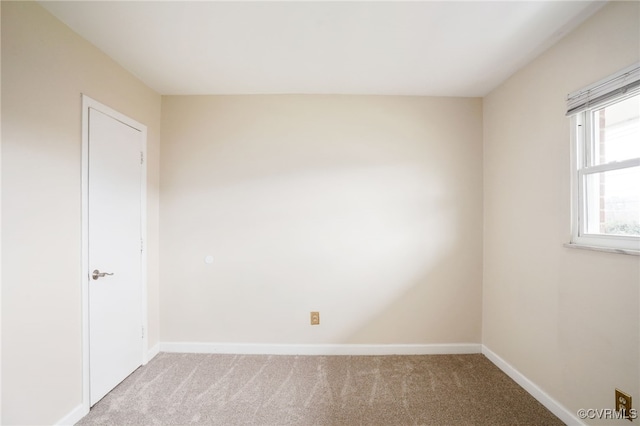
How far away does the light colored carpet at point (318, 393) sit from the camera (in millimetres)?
1735

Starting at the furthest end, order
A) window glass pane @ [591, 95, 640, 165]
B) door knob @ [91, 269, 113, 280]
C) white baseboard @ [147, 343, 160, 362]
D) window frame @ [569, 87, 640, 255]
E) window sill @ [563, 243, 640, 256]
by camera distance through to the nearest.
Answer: white baseboard @ [147, 343, 160, 362]
door knob @ [91, 269, 113, 280]
window frame @ [569, 87, 640, 255]
window glass pane @ [591, 95, 640, 165]
window sill @ [563, 243, 640, 256]

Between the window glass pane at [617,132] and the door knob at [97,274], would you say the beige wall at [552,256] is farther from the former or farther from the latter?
the door knob at [97,274]

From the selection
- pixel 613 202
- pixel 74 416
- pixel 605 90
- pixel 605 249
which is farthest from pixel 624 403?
pixel 74 416

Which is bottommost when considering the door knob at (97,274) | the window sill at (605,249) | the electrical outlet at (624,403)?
the electrical outlet at (624,403)

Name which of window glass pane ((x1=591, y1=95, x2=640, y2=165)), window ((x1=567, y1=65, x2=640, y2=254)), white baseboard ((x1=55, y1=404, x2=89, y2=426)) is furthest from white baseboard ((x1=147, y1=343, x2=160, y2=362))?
window glass pane ((x1=591, y1=95, x2=640, y2=165))

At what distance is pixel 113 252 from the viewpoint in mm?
2006

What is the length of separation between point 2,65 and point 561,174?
10.8 feet

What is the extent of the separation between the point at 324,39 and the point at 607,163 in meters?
1.87

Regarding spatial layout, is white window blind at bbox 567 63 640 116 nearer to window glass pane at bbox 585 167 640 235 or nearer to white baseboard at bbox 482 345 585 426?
window glass pane at bbox 585 167 640 235

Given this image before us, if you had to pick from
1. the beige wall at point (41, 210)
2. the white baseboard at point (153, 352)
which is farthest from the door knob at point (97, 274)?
the white baseboard at point (153, 352)

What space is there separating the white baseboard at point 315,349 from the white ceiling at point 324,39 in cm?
246

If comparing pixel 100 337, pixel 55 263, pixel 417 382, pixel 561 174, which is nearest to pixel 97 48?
pixel 55 263

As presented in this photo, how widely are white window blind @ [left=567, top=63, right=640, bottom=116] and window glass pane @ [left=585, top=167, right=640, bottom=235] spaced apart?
1.35 feet

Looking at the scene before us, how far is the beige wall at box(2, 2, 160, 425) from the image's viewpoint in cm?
134
